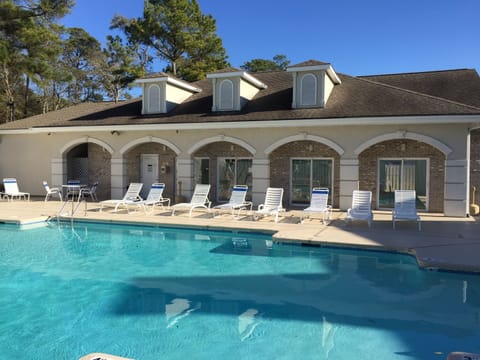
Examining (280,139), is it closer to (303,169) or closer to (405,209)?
(303,169)

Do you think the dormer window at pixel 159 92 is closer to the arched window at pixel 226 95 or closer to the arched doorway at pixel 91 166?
the arched window at pixel 226 95

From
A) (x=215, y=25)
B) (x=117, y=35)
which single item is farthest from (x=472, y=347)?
(x=117, y=35)

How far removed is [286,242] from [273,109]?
25.4ft

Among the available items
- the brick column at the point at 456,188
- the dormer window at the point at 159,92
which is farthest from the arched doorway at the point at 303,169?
the dormer window at the point at 159,92

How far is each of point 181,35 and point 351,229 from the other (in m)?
28.7

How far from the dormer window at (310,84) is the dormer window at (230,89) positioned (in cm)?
237

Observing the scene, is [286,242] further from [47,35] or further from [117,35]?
[117,35]

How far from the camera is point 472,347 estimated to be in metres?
5.67

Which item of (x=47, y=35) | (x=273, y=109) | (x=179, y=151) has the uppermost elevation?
(x=47, y=35)

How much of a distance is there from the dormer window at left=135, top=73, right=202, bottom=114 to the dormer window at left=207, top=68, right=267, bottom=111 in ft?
7.63

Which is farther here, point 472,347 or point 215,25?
point 215,25

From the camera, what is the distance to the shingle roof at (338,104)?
1528 cm

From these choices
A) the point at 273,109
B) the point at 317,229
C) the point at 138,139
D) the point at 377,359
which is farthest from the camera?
the point at 138,139

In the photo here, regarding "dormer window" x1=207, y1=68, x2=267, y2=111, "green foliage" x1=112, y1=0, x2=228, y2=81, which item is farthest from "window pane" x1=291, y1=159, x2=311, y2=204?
"green foliage" x1=112, y1=0, x2=228, y2=81
